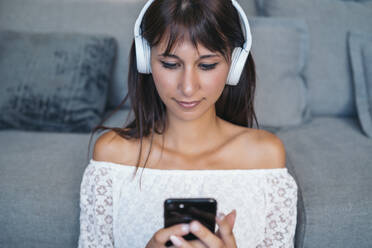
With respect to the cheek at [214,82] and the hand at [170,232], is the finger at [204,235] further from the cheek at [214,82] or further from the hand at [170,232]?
the cheek at [214,82]

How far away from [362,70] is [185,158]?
107 cm

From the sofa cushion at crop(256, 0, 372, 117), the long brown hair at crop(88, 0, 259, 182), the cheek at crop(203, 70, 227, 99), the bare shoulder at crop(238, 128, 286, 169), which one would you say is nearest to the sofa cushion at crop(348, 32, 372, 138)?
the sofa cushion at crop(256, 0, 372, 117)

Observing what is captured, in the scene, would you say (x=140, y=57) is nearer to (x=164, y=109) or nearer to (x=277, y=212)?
(x=164, y=109)

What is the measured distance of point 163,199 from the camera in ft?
3.28

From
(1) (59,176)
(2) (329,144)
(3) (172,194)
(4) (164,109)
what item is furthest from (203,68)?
(2) (329,144)

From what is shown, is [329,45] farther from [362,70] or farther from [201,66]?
[201,66]

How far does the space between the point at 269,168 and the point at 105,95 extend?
898mm

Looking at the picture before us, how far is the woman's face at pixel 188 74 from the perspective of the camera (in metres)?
0.79

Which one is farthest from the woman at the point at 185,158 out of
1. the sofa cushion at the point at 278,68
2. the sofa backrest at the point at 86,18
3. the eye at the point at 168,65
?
the sofa backrest at the point at 86,18

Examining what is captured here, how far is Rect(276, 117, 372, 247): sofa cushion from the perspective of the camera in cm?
108

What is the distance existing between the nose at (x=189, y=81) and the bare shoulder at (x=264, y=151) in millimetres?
324

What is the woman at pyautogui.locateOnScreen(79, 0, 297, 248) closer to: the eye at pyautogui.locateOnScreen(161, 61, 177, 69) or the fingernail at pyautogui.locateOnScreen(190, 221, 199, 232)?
the eye at pyautogui.locateOnScreen(161, 61, 177, 69)

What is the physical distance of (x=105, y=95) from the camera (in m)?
1.62

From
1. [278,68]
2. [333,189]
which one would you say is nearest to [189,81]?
[333,189]
